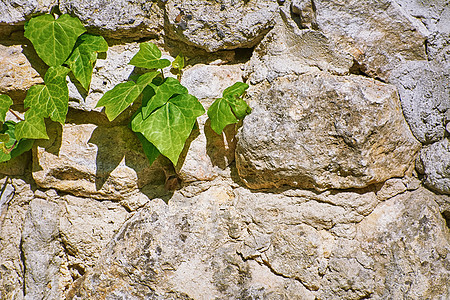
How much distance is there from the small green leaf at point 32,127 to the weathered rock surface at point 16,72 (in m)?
0.15

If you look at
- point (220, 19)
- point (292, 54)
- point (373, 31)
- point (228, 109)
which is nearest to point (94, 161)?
point (228, 109)

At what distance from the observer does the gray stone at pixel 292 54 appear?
1317mm

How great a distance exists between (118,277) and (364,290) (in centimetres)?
90

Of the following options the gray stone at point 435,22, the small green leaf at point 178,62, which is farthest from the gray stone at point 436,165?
the small green leaf at point 178,62

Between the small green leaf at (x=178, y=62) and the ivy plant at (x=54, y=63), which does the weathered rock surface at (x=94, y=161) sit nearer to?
the ivy plant at (x=54, y=63)

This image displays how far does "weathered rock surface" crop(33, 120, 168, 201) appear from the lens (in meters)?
1.47

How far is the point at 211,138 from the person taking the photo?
56.6 inches

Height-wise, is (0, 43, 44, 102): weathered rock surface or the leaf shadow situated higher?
(0, 43, 44, 102): weathered rock surface

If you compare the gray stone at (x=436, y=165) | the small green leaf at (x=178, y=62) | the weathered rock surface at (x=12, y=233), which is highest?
the gray stone at (x=436, y=165)

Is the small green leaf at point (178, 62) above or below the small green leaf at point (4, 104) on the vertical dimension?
above

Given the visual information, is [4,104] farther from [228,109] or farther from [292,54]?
[292,54]

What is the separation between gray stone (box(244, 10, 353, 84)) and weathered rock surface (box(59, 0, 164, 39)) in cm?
42

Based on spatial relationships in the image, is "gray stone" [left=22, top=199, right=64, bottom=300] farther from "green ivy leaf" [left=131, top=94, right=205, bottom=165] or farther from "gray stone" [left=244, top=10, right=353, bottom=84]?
"gray stone" [left=244, top=10, right=353, bottom=84]

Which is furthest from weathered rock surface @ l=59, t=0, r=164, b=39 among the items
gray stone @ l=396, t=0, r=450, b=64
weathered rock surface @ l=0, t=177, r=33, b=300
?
gray stone @ l=396, t=0, r=450, b=64
